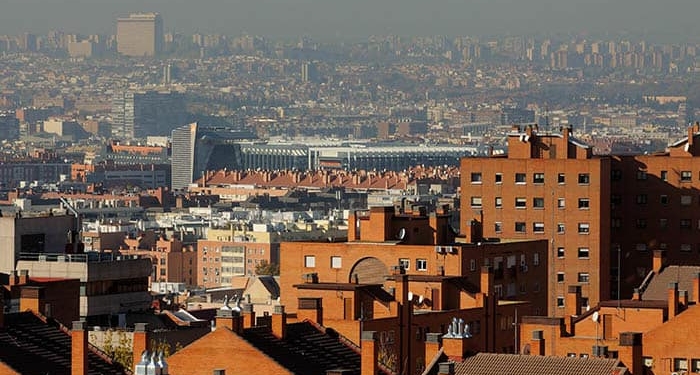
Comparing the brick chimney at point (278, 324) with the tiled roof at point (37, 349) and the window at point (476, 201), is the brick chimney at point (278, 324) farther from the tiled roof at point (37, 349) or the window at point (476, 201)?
the window at point (476, 201)

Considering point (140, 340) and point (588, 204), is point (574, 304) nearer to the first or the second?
point (588, 204)

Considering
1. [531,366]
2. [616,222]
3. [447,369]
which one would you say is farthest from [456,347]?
[616,222]

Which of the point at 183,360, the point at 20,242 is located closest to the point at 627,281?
the point at 20,242

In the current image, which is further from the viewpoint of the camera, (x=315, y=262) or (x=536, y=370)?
(x=315, y=262)

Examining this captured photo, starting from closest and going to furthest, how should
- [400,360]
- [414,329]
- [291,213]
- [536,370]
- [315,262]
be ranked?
[536,370]
[400,360]
[414,329]
[315,262]
[291,213]

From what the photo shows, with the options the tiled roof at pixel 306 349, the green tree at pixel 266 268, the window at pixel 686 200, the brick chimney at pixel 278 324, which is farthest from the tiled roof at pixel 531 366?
the green tree at pixel 266 268

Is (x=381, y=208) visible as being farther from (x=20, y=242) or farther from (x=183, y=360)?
(x=183, y=360)
